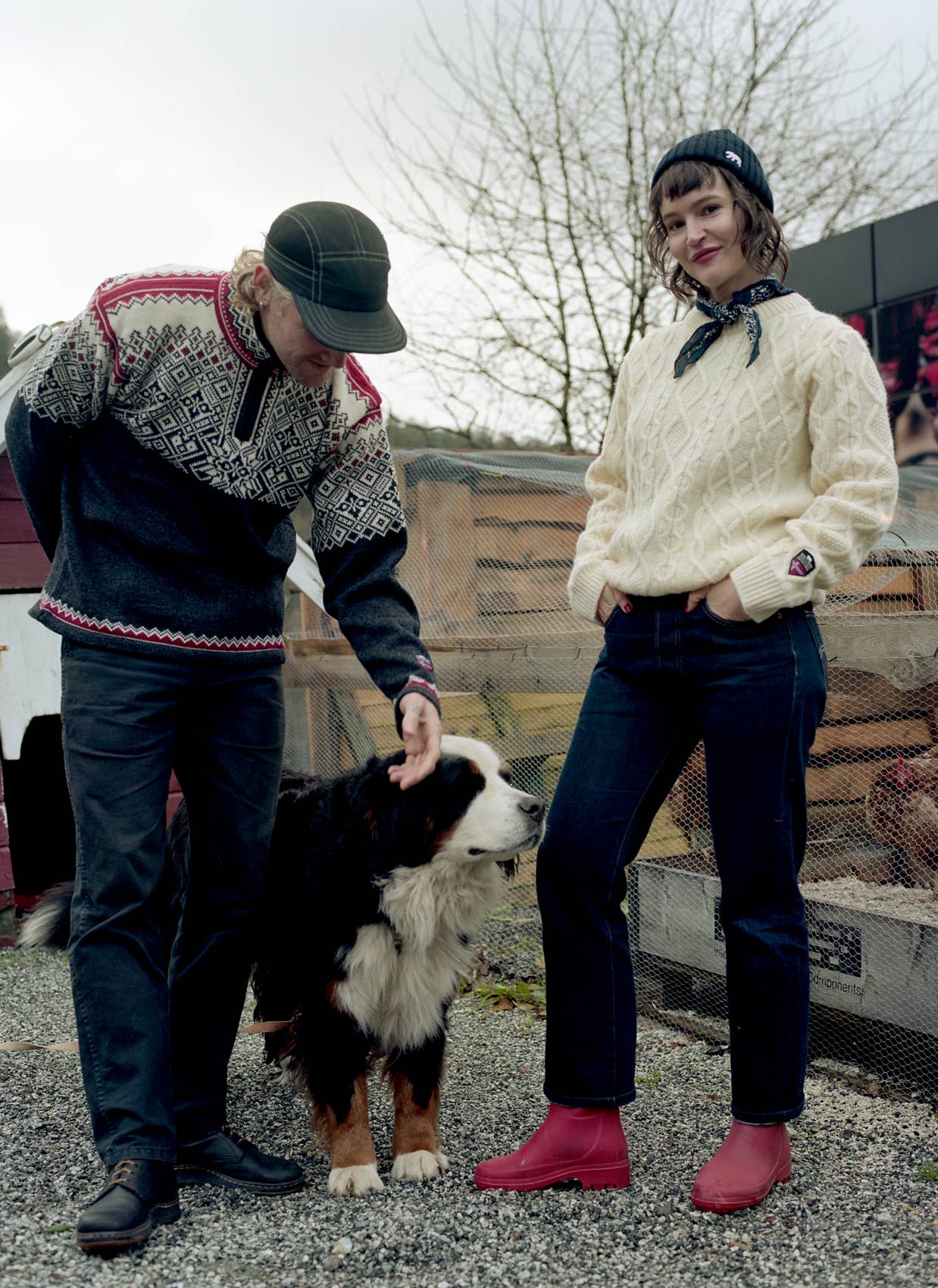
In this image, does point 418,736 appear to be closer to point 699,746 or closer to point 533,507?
point 699,746

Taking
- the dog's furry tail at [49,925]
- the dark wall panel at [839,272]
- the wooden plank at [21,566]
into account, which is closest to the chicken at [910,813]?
the dog's furry tail at [49,925]

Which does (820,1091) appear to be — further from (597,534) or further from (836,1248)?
(597,534)

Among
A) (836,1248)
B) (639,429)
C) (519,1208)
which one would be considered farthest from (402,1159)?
(639,429)

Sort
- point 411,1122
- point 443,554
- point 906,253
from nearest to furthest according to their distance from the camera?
point 411,1122
point 443,554
point 906,253

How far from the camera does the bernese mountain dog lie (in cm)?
256

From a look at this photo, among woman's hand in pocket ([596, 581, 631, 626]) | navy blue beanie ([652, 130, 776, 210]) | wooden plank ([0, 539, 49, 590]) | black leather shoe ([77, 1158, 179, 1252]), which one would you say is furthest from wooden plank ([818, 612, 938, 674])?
wooden plank ([0, 539, 49, 590])

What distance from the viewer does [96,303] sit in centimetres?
225

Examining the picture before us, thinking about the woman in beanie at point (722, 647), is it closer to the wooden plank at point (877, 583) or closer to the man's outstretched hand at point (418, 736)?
the man's outstretched hand at point (418, 736)

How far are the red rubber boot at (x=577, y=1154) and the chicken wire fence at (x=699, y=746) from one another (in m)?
0.95

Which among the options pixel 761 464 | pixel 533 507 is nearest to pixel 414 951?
pixel 761 464

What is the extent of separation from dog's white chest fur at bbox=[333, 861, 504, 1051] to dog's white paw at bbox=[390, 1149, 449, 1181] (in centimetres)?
23

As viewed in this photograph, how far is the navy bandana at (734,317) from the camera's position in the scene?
87.2 inches

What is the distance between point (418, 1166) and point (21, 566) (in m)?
3.68

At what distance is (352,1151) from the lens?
251 cm
